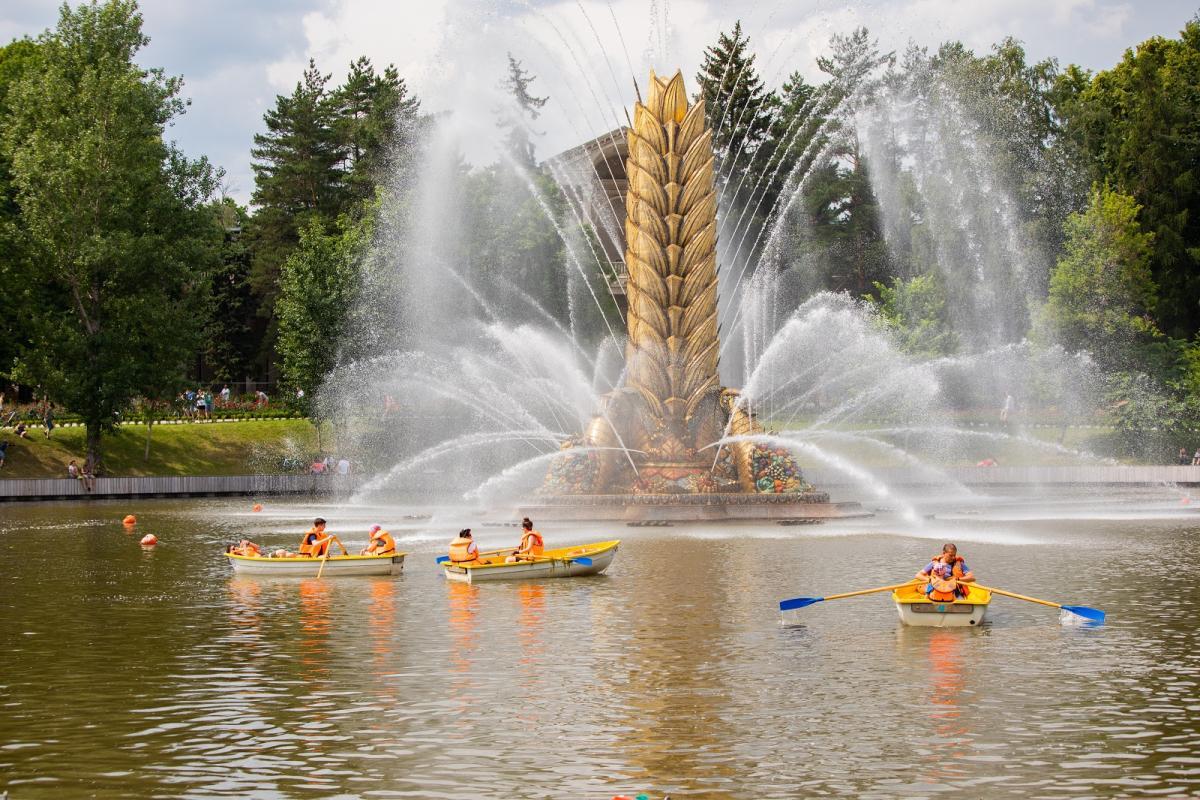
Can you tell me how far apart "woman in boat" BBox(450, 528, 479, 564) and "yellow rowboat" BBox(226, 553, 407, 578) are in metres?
2.07

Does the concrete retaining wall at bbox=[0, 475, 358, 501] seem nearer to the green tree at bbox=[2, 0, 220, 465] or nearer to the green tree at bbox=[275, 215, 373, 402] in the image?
the green tree at bbox=[2, 0, 220, 465]

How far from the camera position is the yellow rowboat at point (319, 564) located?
35.0 metres

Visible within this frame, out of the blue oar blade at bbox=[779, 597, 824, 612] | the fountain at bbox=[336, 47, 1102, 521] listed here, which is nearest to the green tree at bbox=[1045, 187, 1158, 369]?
the fountain at bbox=[336, 47, 1102, 521]

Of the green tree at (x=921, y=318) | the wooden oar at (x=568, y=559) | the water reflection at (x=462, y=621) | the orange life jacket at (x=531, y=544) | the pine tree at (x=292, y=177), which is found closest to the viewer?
the water reflection at (x=462, y=621)

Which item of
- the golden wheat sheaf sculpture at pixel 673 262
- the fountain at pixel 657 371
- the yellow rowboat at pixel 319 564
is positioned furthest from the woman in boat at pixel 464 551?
the golden wheat sheaf sculpture at pixel 673 262

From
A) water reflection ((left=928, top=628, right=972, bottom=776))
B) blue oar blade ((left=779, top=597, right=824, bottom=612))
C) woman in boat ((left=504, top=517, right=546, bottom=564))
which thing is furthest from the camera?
woman in boat ((left=504, top=517, right=546, bottom=564))

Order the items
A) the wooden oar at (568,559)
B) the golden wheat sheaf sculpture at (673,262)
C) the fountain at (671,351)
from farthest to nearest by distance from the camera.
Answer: the golden wheat sheaf sculpture at (673,262)
the fountain at (671,351)
the wooden oar at (568,559)

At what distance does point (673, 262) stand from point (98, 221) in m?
40.3

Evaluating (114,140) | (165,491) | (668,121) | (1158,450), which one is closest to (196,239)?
(114,140)

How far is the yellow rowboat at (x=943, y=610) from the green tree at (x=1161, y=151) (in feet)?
255

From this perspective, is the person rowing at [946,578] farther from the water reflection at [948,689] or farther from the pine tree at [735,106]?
the pine tree at [735,106]

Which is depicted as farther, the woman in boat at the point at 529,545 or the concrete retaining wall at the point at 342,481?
the concrete retaining wall at the point at 342,481

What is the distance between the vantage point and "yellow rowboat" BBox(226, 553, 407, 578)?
3497cm

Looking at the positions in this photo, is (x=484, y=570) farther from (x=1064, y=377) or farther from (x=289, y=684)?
(x=1064, y=377)
